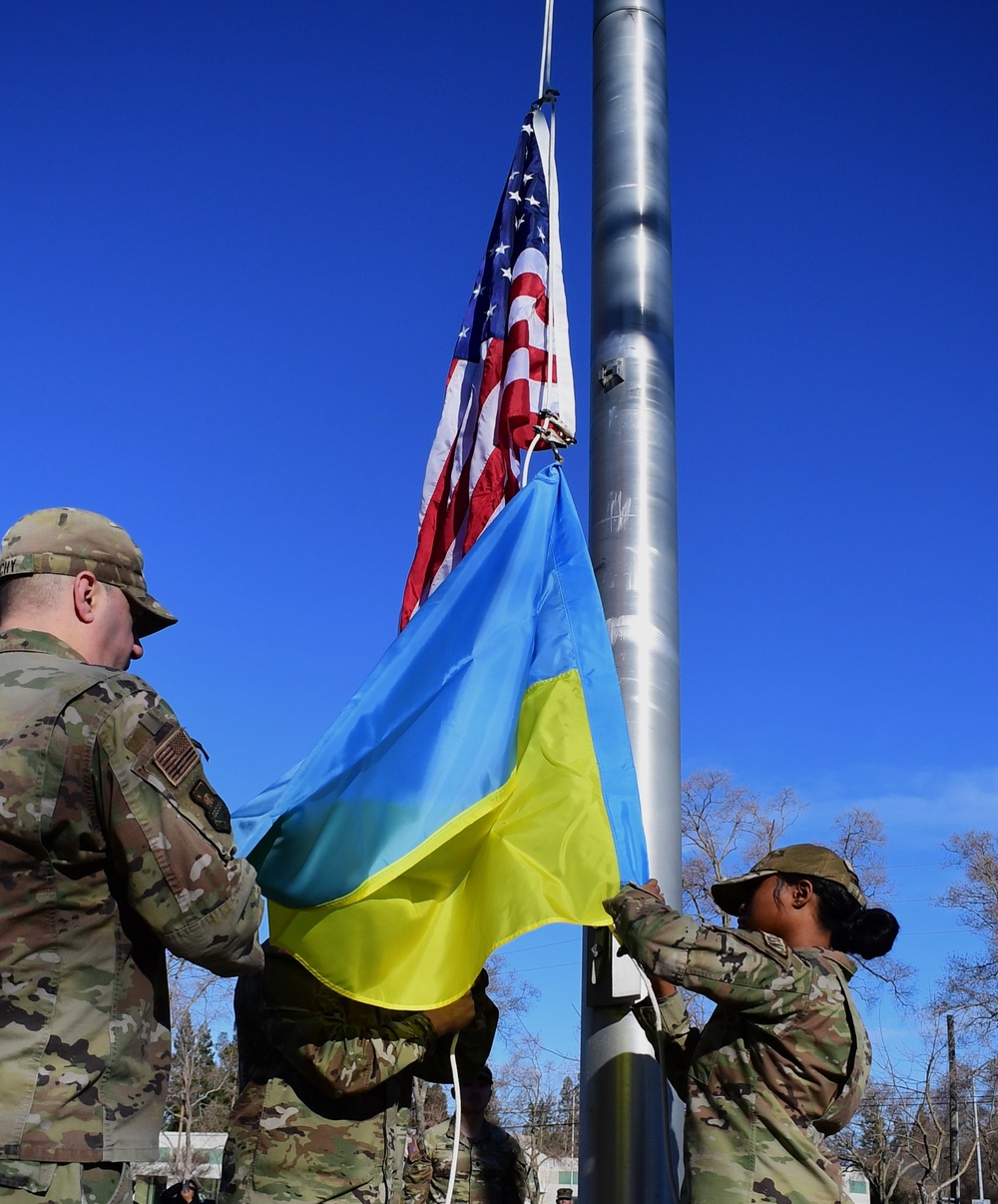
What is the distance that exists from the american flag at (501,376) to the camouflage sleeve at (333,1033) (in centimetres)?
202

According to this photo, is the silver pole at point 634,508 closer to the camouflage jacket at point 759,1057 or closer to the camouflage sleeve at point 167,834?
the camouflage jacket at point 759,1057

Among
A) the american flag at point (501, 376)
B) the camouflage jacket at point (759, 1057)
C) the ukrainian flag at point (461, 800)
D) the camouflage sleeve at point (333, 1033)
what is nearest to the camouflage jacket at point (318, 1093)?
the camouflage sleeve at point (333, 1033)

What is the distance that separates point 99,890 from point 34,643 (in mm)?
603

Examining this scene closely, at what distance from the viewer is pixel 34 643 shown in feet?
9.43

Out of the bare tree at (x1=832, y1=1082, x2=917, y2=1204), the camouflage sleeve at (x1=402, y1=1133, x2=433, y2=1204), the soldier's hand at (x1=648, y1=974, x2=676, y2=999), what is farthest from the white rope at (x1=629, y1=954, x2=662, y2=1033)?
the bare tree at (x1=832, y1=1082, x2=917, y2=1204)

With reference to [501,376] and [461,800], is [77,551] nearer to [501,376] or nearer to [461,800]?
[461,800]

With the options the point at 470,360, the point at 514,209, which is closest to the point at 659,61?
the point at 514,209

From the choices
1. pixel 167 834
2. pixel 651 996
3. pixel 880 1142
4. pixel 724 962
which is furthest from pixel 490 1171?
pixel 880 1142

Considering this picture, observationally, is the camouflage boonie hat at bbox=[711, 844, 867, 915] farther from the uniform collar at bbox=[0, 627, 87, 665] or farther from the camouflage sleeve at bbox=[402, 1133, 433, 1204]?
the camouflage sleeve at bbox=[402, 1133, 433, 1204]

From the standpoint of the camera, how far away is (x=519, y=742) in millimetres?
4305

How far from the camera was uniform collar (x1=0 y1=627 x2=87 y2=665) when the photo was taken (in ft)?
9.36

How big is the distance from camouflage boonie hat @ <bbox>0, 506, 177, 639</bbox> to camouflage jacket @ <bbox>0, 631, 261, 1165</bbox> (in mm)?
322

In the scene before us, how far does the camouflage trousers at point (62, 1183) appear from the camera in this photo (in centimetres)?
237

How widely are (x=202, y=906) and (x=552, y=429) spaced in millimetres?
3073
